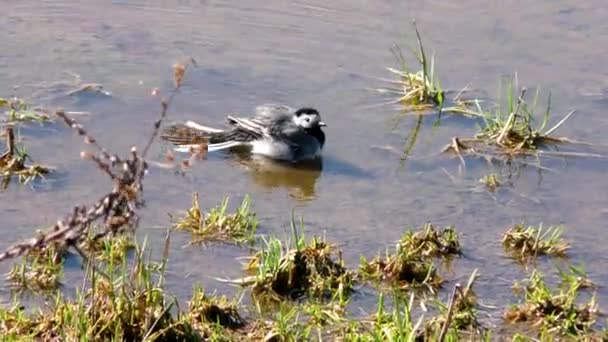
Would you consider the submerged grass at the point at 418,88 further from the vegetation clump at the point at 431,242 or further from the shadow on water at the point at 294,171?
the vegetation clump at the point at 431,242

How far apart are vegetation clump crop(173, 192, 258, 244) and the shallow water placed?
10 cm

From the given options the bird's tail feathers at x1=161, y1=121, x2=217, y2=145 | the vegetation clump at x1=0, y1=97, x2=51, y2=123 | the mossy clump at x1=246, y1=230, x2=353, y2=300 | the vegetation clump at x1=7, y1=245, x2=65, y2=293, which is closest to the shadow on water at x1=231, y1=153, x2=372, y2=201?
the bird's tail feathers at x1=161, y1=121, x2=217, y2=145

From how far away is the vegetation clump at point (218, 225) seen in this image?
7.42 metres

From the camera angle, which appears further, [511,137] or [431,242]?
[511,137]

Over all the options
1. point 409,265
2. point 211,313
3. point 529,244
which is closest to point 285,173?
point 529,244

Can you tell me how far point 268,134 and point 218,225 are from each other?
1.87m

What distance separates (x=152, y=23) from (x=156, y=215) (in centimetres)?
361

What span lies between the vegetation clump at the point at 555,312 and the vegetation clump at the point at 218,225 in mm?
1538

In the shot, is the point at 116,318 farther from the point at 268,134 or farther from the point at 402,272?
the point at 268,134

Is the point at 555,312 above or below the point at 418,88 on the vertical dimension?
below

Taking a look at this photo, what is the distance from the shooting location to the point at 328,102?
9.88 meters

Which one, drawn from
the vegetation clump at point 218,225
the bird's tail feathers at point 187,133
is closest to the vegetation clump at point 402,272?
the vegetation clump at point 218,225

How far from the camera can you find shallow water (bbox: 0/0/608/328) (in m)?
7.77

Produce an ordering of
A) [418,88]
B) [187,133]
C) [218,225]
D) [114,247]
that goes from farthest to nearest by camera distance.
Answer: [418,88], [187,133], [218,225], [114,247]
